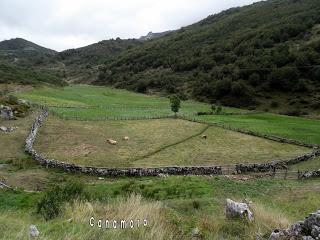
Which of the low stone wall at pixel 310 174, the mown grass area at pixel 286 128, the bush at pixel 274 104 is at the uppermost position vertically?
the low stone wall at pixel 310 174

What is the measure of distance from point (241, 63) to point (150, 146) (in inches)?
3058

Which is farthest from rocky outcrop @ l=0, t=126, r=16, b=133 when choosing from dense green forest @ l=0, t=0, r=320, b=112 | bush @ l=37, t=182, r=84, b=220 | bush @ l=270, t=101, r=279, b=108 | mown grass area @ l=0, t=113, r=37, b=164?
bush @ l=270, t=101, r=279, b=108

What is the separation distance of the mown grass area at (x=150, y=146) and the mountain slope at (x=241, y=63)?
155ft

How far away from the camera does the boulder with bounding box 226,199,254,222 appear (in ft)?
39.1

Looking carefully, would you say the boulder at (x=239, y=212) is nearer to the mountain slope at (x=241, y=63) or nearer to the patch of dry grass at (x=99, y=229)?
the patch of dry grass at (x=99, y=229)

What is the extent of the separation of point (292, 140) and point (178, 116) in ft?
64.4

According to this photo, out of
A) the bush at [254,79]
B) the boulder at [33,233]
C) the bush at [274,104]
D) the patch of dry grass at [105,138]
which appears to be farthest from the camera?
the bush at [254,79]

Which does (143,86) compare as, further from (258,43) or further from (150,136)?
(150,136)

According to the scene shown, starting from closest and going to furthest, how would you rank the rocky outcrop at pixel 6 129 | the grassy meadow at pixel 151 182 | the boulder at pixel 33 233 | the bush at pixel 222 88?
the boulder at pixel 33 233, the grassy meadow at pixel 151 182, the rocky outcrop at pixel 6 129, the bush at pixel 222 88

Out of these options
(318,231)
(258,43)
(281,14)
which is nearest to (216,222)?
(318,231)

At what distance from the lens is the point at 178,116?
2662 inches

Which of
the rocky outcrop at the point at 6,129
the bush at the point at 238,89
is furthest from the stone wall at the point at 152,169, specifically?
the bush at the point at 238,89

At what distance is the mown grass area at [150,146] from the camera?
4234 cm

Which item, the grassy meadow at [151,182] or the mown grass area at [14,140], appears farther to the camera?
the mown grass area at [14,140]
